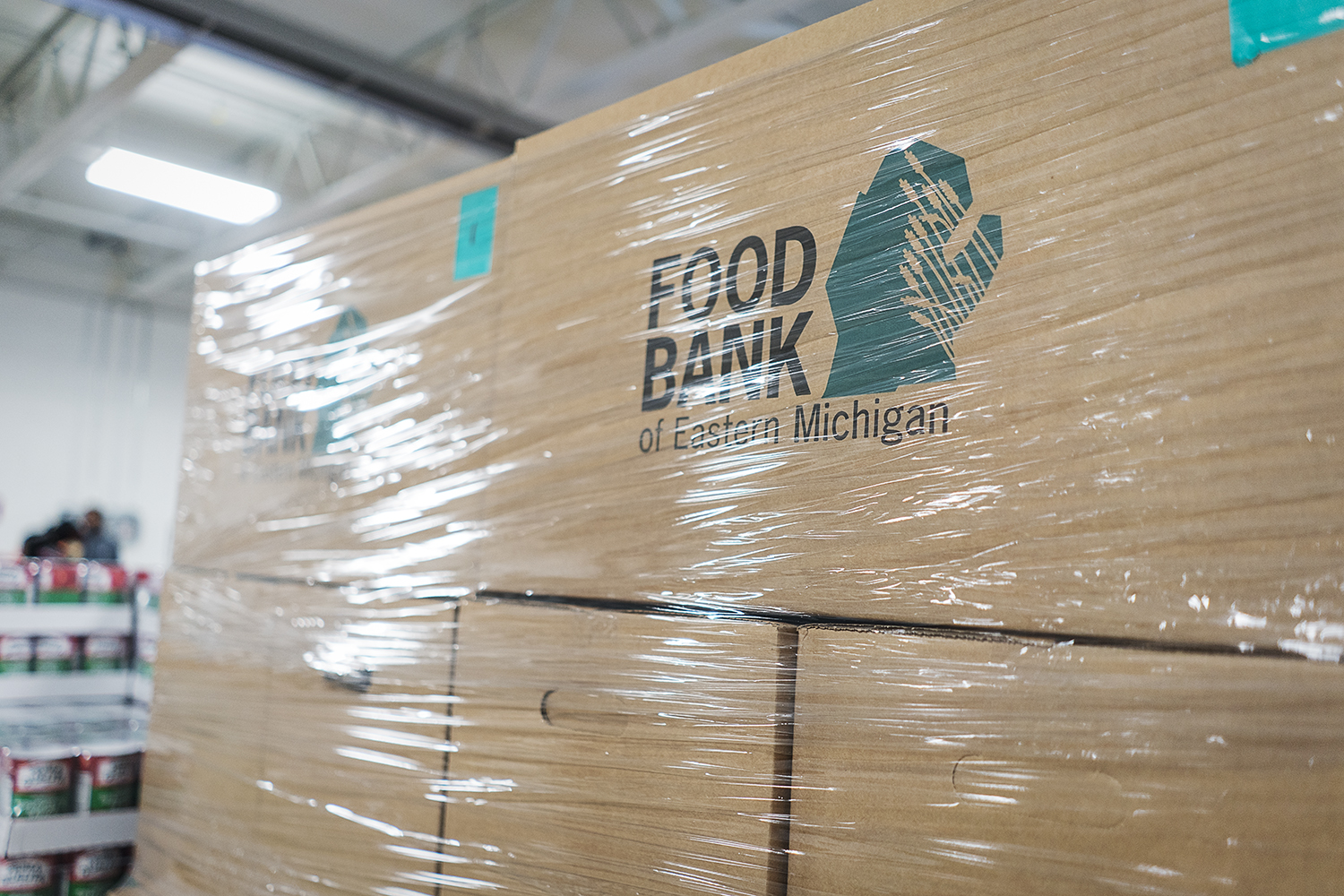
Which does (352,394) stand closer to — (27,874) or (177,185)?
(27,874)

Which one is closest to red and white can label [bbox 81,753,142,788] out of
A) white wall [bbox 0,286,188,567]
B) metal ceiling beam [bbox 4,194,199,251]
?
metal ceiling beam [bbox 4,194,199,251]

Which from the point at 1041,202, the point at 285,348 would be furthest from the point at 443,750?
the point at 1041,202

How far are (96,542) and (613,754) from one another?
5734 millimetres

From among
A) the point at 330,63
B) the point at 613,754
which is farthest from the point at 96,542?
the point at 613,754

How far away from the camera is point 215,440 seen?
1467 millimetres

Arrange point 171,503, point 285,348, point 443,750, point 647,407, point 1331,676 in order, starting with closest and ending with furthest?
point 1331,676 < point 647,407 < point 443,750 < point 285,348 < point 171,503

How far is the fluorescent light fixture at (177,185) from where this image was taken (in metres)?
4.62

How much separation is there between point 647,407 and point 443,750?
0.45 metres

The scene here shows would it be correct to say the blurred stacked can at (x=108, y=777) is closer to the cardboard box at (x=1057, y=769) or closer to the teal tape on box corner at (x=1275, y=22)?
the cardboard box at (x=1057, y=769)

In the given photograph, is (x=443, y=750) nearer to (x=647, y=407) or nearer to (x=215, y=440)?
(x=647, y=407)

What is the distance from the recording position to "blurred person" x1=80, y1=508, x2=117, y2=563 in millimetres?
5426

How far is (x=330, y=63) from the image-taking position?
10.3 feet

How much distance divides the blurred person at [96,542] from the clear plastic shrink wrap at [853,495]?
5012mm

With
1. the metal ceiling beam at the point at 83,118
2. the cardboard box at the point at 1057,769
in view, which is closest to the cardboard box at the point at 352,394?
the cardboard box at the point at 1057,769
